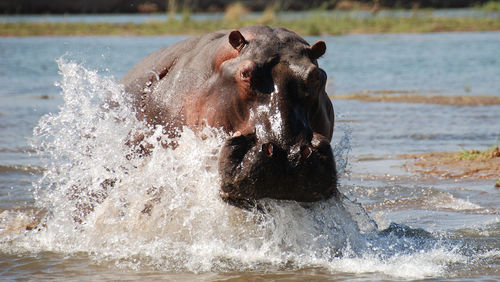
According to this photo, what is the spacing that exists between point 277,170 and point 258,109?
→ 1.30 feet

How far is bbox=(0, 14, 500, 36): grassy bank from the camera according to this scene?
2520 centimetres

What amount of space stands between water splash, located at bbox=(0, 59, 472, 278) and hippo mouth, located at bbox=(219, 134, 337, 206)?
0.97ft

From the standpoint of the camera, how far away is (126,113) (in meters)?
4.52

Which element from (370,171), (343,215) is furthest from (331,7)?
(343,215)

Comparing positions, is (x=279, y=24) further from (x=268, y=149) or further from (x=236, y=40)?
(x=268, y=149)

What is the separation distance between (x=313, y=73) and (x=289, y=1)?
38.9 m

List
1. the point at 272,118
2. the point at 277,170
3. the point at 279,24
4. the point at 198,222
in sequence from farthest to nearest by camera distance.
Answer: the point at 279,24
the point at 198,222
the point at 272,118
the point at 277,170

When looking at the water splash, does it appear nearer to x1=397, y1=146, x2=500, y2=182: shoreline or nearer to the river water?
the river water

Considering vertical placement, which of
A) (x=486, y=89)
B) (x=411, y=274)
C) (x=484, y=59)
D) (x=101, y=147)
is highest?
(x=484, y=59)

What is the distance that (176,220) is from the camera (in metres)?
4.33

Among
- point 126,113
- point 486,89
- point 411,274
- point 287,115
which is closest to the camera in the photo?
point 287,115

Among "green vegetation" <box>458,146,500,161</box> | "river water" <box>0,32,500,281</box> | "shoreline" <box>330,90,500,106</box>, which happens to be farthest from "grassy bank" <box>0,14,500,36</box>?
"river water" <box>0,32,500,281</box>

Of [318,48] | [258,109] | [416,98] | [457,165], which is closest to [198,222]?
[258,109]

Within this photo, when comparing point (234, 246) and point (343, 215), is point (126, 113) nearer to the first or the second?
point (234, 246)
